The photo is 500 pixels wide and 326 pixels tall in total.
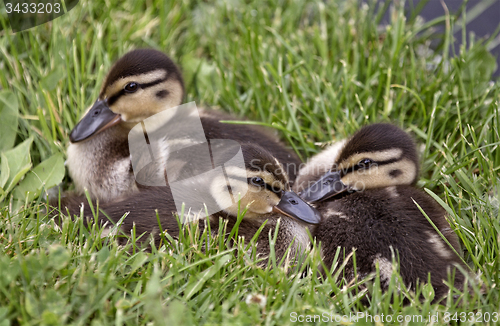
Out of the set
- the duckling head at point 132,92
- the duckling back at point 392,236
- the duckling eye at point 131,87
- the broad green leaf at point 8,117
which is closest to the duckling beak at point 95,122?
the duckling head at point 132,92

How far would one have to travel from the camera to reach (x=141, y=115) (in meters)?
2.52

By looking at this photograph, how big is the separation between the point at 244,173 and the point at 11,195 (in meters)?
1.11

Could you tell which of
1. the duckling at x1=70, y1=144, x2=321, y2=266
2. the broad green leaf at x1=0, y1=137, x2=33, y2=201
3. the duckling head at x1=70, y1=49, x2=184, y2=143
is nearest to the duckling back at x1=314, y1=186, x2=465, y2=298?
the duckling at x1=70, y1=144, x2=321, y2=266

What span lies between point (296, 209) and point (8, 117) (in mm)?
1585

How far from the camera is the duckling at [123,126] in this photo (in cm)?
241

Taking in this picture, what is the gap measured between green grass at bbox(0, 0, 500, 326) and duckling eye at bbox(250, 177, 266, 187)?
28cm

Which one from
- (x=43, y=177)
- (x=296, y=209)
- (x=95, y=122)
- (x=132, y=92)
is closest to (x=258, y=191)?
(x=296, y=209)

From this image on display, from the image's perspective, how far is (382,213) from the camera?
6.57ft

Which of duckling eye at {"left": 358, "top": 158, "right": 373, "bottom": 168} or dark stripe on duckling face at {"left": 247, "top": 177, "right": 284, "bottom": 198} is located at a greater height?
dark stripe on duckling face at {"left": 247, "top": 177, "right": 284, "bottom": 198}

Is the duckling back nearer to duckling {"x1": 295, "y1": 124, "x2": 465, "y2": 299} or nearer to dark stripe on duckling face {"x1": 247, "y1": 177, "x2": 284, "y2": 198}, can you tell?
duckling {"x1": 295, "y1": 124, "x2": 465, "y2": 299}

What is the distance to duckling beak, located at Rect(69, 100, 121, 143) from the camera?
246cm

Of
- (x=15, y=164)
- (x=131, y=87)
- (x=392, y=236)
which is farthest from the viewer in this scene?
(x=131, y=87)

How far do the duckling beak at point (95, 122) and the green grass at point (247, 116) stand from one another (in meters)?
0.22

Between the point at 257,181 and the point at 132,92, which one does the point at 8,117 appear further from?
the point at 257,181
